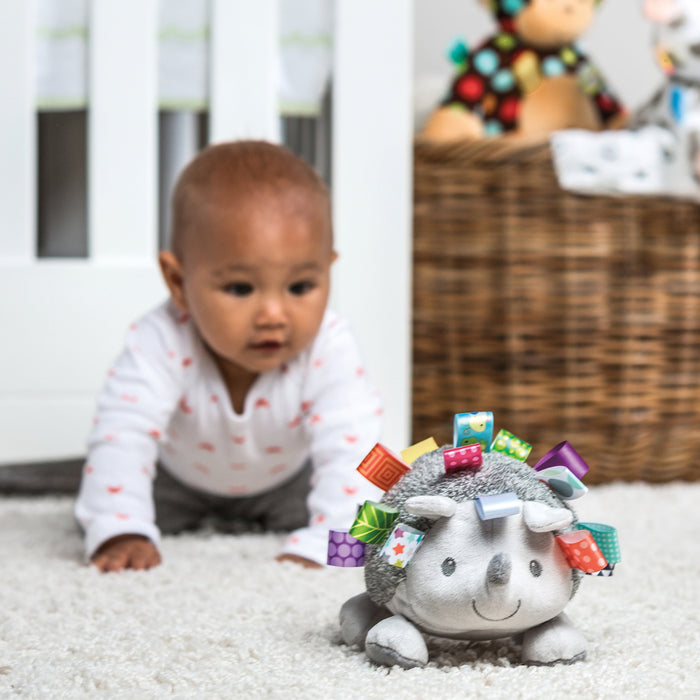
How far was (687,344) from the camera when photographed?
1.34 m

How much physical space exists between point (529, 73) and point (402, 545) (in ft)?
4.05

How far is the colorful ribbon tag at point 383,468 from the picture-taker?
0.61 meters

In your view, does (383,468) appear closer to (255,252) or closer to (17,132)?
(255,252)

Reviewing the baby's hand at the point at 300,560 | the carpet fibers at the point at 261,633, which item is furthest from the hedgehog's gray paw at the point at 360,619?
the baby's hand at the point at 300,560

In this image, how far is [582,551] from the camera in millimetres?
543

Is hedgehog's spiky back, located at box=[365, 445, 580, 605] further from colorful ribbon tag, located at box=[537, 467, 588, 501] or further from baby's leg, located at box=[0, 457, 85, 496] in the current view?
baby's leg, located at box=[0, 457, 85, 496]

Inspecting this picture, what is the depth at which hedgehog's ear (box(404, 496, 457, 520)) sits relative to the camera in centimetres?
54

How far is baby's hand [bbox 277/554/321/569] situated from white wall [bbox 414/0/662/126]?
1315 mm

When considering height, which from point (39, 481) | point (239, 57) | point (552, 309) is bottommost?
point (39, 481)

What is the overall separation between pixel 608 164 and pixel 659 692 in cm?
85

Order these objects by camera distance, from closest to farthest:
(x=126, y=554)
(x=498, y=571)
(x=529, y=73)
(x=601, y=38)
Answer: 1. (x=498, y=571)
2. (x=126, y=554)
3. (x=529, y=73)
4. (x=601, y=38)

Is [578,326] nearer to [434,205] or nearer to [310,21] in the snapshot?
[434,205]

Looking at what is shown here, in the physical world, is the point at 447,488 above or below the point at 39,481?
above

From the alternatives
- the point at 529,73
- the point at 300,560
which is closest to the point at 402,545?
the point at 300,560
